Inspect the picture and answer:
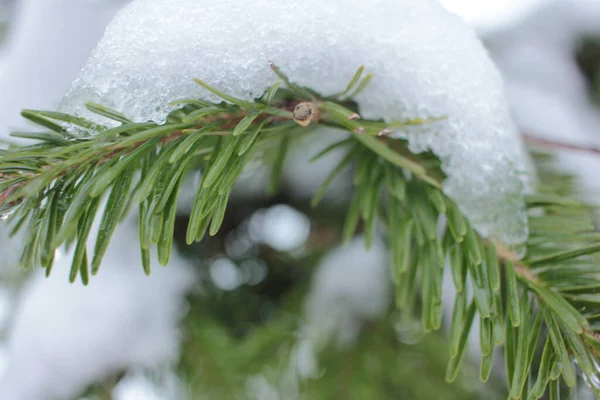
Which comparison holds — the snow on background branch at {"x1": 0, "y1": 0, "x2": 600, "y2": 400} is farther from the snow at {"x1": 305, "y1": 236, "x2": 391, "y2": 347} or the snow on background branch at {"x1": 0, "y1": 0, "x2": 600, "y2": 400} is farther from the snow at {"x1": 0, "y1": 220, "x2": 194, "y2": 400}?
the snow at {"x1": 305, "y1": 236, "x2": 391, "y2": 347}

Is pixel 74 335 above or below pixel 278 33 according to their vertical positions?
below

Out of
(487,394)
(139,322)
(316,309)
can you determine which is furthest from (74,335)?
(487,394)

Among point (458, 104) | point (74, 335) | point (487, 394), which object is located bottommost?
point (74, 335)

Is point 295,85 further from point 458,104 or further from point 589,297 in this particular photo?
point 589,297

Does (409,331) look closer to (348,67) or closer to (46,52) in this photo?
(348,67)

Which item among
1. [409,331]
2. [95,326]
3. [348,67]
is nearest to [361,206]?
[348,67]

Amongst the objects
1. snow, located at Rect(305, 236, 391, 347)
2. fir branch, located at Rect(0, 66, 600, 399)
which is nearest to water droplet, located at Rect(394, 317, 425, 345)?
snow, located at Rect(305, 236, 391, 347)

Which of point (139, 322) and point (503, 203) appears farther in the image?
point (139, 322)

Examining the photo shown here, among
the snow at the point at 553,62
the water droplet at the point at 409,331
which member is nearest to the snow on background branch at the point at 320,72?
the water droplet at the point at 409,331
